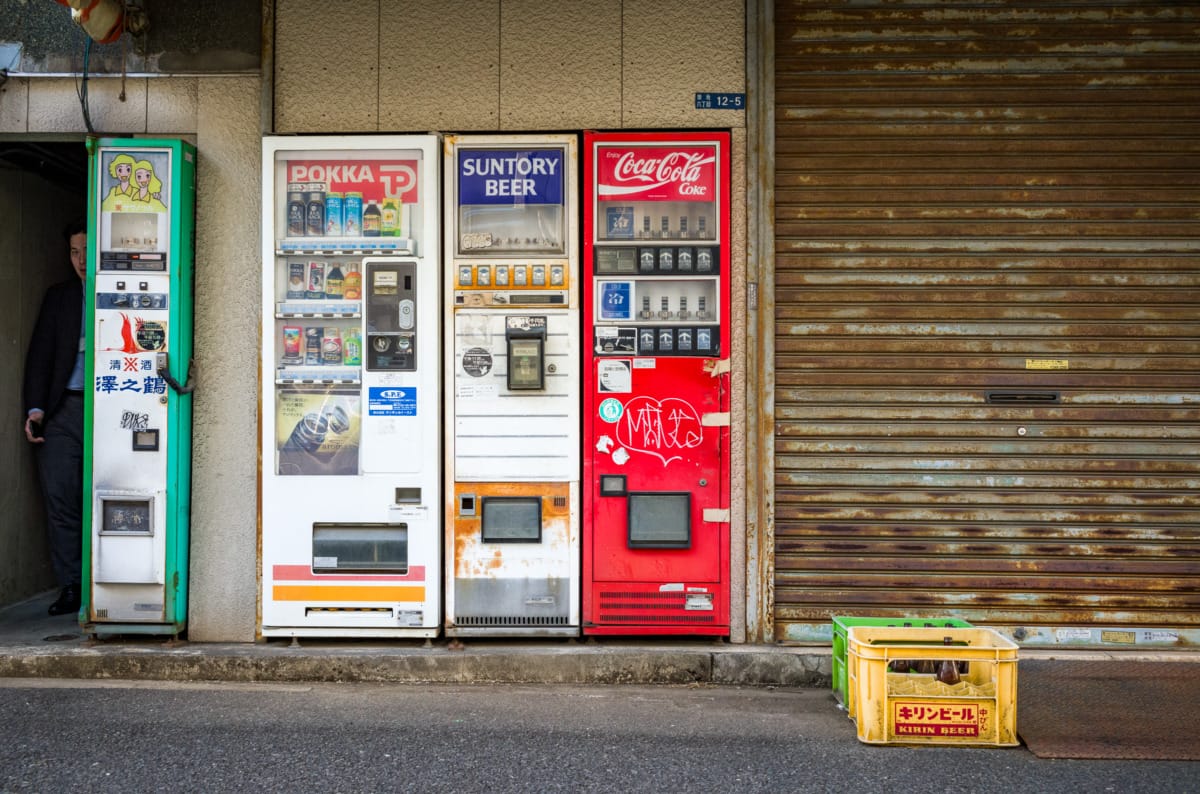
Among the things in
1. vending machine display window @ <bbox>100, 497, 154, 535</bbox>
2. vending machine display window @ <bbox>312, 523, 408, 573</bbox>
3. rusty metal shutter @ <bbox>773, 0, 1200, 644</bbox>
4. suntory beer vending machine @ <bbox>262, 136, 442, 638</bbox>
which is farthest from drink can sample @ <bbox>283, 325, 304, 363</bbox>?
rusty metal shutter @ <bbox>773, 0, 1200, 644</bbox>

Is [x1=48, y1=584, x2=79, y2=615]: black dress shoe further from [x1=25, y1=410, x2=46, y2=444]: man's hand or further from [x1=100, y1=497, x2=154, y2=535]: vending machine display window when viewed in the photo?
[x1=100, y1=497, x2=154, y2=535]: vending machine display window

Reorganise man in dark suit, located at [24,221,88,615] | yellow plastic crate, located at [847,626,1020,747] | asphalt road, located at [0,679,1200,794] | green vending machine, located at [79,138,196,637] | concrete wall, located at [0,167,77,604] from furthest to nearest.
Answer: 1. concrete wall, located at [0,167,77,604]
2. man in dark suit, located at [24,221,88,615]
3. green vending machine, located at [79,138,196,637]
4. yellow plastic crate, located at [847,626,1020,747]
5. asphalt road, located at [0,679,1200,794]

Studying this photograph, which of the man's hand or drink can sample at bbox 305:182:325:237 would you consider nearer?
drink can sample at bbox 305:182:325:237

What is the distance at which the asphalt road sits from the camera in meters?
3.80

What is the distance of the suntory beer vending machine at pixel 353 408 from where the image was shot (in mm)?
5371

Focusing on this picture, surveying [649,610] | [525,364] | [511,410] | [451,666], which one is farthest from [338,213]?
[649,610]

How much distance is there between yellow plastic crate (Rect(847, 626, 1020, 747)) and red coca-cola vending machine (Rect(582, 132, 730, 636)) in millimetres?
1252

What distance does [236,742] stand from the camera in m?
4.21

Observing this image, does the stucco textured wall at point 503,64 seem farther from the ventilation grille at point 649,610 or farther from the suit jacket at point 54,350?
the ventilation grille at point 649,610

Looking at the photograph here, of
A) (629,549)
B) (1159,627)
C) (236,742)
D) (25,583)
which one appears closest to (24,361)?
(25,583)

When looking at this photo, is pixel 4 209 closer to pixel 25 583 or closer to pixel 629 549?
pixel 25 583

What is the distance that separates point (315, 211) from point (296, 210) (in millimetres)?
108

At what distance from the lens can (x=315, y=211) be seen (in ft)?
17.9

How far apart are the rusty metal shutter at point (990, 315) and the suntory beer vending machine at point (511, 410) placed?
125 centimetres
